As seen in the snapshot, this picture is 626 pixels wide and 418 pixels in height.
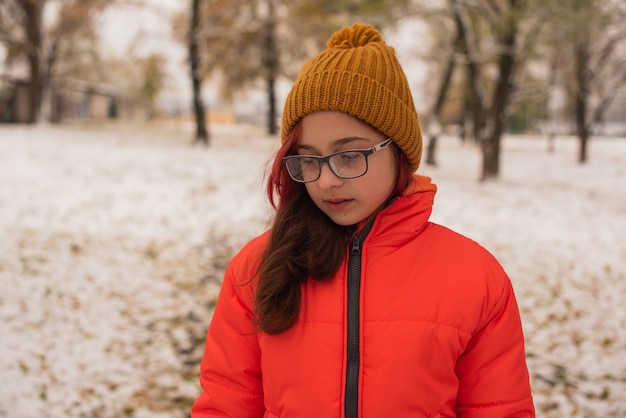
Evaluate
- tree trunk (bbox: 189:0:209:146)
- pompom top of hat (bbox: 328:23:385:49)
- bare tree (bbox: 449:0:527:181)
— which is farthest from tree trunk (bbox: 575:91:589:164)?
pompom top of hat (bbox: 328:23:385:49)

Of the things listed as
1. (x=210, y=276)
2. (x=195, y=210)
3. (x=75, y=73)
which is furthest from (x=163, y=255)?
(x=75, y=73)

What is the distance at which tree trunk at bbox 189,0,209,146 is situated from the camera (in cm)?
1656

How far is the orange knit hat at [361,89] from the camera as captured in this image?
60.5 inches

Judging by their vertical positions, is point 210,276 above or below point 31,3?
below

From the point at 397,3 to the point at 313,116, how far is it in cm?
1136

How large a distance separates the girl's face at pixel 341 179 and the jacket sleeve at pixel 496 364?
415mm

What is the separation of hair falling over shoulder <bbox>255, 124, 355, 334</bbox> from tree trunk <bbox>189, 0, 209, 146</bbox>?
16.0 meters

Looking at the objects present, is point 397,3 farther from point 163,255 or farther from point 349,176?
point 349,176

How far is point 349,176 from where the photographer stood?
1.53m

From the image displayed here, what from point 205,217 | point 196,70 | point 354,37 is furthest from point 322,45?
point 354,37

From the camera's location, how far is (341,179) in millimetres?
1548

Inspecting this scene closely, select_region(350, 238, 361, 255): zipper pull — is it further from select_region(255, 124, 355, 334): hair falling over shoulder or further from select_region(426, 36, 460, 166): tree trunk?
select_region(426, 36, 460, 166): tree trunk

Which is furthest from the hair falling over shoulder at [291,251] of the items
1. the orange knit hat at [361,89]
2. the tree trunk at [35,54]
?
the tree trunk at [35,54]

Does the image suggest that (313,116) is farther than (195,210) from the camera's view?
No
